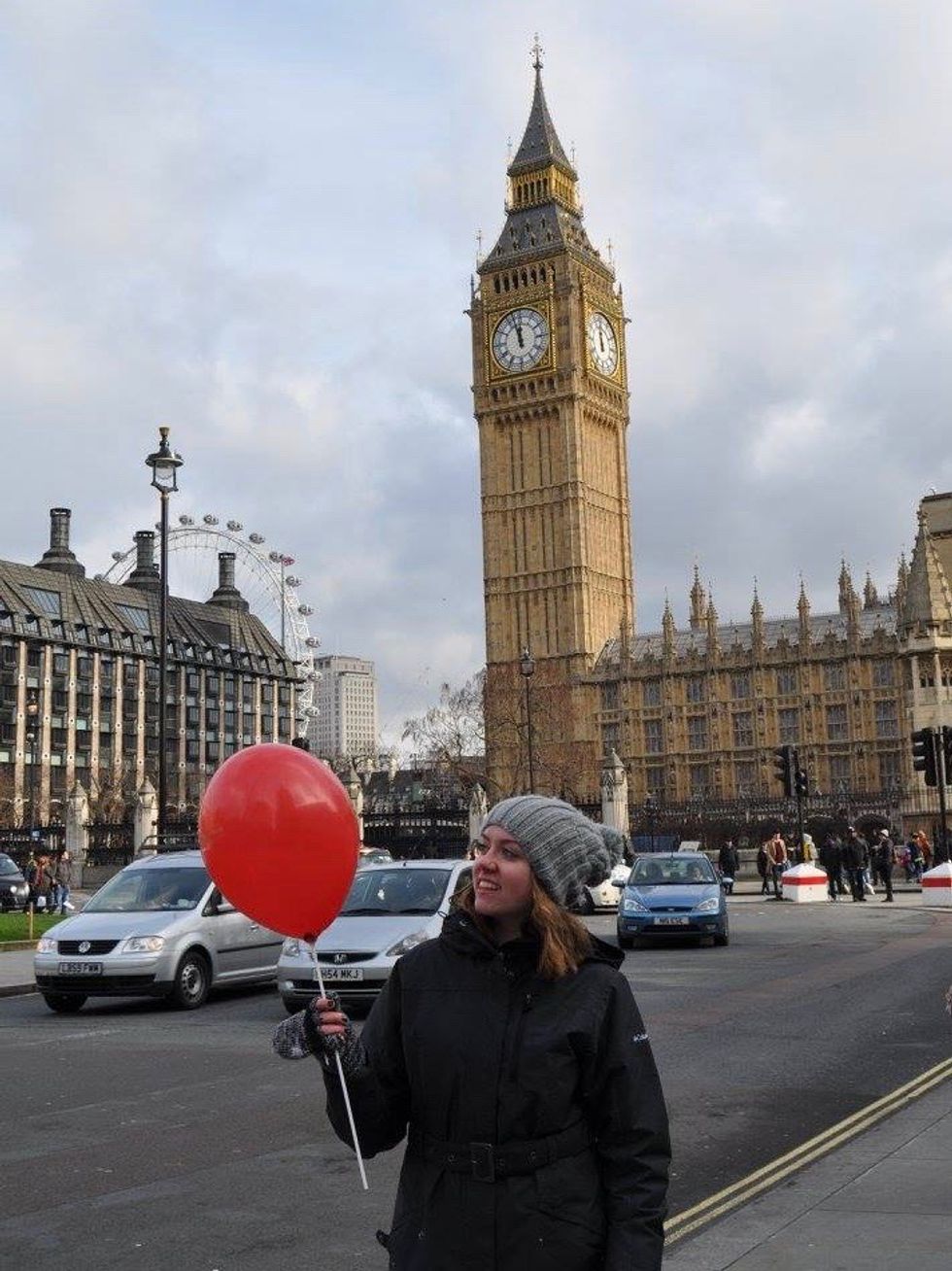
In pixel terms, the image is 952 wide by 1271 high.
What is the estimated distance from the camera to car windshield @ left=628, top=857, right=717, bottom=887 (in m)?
22.5

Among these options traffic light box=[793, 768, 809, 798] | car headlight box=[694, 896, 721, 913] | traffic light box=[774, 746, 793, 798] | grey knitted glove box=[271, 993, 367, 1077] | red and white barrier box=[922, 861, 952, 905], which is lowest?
red and white barrier box=[922, 861, 952, 905]

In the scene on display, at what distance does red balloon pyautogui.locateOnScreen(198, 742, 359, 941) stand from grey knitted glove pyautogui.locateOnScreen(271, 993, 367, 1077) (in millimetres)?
637

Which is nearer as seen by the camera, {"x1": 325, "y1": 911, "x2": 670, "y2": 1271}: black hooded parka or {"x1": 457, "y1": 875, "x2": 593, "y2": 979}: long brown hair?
{"x1": 325, "y1": 911, "x2": 670, "y2": 1271}: black hooded parka

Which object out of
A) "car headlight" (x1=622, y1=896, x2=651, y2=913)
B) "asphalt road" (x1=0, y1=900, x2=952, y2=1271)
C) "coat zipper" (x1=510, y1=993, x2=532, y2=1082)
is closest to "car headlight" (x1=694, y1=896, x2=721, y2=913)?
"car headlight" (x1=622, y1=896, x2=651, y2=913)

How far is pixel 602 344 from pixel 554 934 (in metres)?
104

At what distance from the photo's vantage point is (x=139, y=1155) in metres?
7.95

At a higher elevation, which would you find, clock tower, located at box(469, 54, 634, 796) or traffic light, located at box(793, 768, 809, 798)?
clock tower, located at box(469, 54, 634, 796)

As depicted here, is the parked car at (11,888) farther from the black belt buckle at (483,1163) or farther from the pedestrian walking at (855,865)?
the black belt buckle at (483,1163)

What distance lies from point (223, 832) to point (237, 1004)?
12.6 m

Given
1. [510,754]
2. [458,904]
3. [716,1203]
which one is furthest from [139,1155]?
[510,754]

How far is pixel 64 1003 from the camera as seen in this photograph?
51.2ft

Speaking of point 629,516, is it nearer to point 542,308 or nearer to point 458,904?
point 542,308

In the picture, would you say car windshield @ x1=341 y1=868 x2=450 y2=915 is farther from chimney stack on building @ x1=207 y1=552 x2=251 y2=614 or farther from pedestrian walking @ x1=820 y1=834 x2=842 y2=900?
chimney stack on building @ x1=207 y1=552 x2=251 y2=614

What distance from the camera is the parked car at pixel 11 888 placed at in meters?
35.1
